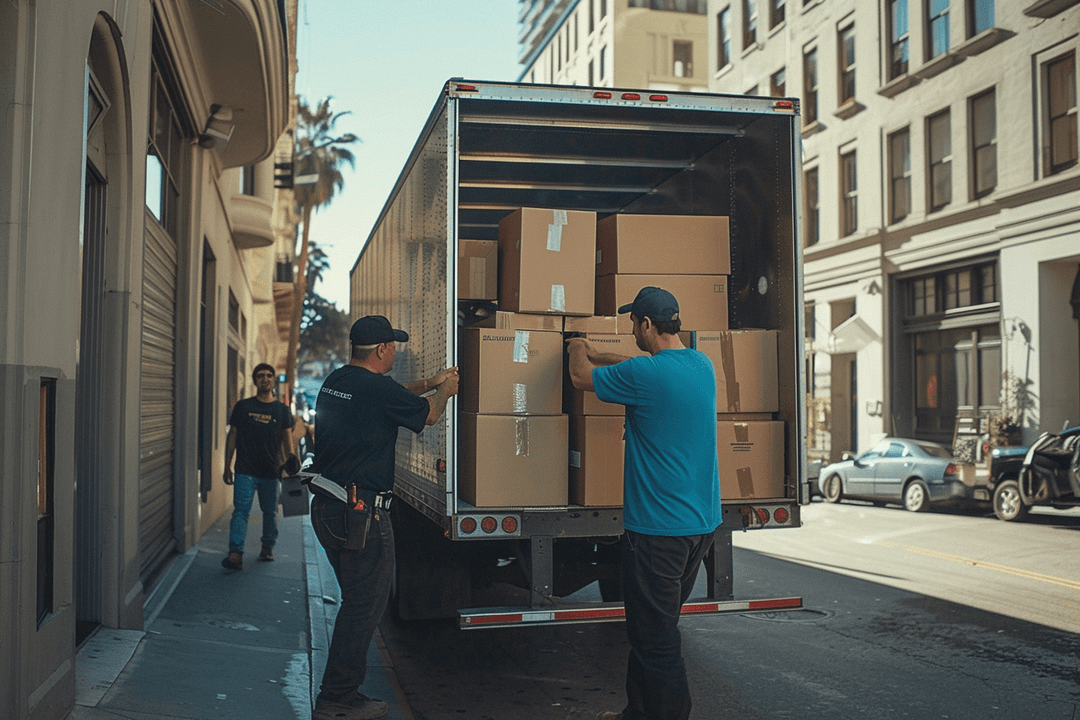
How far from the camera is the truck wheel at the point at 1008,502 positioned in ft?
49.2

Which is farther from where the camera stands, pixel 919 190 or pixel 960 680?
pixel 919 190

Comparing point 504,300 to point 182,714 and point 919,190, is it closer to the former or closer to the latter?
point 182,714

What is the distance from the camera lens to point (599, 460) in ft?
18.7

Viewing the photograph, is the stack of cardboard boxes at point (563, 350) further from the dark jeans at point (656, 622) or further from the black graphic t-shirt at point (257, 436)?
the black graphic t-shirt at point (257, 436)

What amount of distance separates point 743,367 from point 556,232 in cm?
134

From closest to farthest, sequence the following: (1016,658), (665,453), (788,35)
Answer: (665,453)
(1016,658)
(788,35)

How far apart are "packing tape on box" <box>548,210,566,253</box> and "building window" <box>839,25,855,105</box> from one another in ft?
76.1

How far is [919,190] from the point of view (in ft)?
79.3

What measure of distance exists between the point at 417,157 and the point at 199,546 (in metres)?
5.85

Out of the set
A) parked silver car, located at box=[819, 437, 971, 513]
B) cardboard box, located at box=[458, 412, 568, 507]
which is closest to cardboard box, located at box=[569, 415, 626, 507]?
cardboard box, located at box=[458, 412, 568, 507]

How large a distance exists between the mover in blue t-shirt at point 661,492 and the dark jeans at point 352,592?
1.24 meters

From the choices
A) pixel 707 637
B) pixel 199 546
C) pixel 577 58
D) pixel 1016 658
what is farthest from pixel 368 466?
pixel 577 58

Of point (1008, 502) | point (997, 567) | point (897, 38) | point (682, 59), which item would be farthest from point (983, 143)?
point (682, 59)

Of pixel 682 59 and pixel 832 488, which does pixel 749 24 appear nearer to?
pixel 832 488
